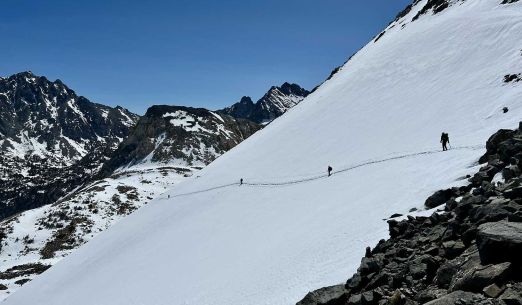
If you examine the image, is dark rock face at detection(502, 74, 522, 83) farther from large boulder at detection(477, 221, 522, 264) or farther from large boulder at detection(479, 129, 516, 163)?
large boulder at detection(477, 221, 522, 264)

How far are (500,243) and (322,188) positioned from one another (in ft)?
92.5

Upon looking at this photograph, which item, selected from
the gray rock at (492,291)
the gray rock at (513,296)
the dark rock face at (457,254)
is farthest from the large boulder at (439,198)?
the gray rock at (513,296)

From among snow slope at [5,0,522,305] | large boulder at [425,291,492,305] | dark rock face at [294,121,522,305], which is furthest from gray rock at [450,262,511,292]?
snow slope at [5,0,522,305]

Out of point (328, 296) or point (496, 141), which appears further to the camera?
point (496, 141)

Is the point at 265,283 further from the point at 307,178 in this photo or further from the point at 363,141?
the point at 363,141

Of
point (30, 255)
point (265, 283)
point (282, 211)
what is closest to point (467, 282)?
point (265, 283)

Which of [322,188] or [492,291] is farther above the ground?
[322,188]

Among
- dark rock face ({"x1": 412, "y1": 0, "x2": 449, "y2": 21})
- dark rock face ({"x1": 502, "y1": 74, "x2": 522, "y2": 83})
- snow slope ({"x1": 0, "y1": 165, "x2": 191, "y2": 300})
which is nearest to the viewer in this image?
dark rock face ({"x1": 502, "y1": 74, "x2": 522, "y2": 83})

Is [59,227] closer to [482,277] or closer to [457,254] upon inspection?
[457,254]

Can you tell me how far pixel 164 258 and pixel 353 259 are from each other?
75.5ft

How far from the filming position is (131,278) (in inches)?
1511

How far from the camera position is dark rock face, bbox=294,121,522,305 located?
1086 centimetres

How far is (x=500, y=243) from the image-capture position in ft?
36.6

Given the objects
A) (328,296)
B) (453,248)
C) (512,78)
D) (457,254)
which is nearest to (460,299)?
(457,254)
